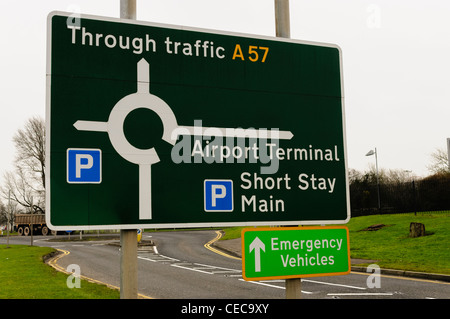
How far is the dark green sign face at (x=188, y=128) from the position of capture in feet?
8.62

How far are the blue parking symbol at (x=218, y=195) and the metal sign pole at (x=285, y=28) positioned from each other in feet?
2.11

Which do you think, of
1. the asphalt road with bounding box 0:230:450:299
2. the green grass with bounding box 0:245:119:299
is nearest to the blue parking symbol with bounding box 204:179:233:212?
the green grass with bounding box 0:245:119:299

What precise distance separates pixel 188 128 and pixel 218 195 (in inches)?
18.3

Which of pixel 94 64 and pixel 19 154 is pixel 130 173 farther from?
pixel 19 154

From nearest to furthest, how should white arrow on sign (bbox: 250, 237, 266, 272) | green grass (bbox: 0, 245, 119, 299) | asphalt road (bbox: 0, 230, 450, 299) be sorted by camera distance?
white arrow on sign (bbox: 250, 237, 266, 272)
green grass (bbox: 0, 245, 119, 299)
asphalt road (bbox: 0, 230, 450, 299)

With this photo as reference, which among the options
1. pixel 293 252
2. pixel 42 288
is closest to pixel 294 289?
pixel 293 252

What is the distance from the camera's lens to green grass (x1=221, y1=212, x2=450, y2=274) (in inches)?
598

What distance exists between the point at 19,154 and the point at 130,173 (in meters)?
59.0

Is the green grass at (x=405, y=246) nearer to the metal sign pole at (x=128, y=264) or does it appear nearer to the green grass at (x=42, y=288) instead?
the green grass at (x=42, y=288)

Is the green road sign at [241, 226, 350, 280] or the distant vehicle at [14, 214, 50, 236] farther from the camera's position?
the distant vehicle at [14, 214, 50, 236]

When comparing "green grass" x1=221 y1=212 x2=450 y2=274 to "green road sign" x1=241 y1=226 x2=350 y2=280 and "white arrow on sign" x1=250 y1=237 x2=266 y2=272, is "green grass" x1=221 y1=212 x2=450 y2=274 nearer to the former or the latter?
"green road sign" x1=241 y1=226 x2=350 y2=280

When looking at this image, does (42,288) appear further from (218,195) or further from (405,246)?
(405,246)

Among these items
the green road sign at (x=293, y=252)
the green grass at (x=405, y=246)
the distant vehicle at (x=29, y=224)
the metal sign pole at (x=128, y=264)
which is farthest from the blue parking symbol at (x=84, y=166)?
the distant vehicle at (x=29, y=224)

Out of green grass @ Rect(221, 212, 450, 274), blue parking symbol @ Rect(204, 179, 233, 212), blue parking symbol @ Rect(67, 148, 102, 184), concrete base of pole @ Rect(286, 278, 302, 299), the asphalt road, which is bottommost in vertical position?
the asphalt road
